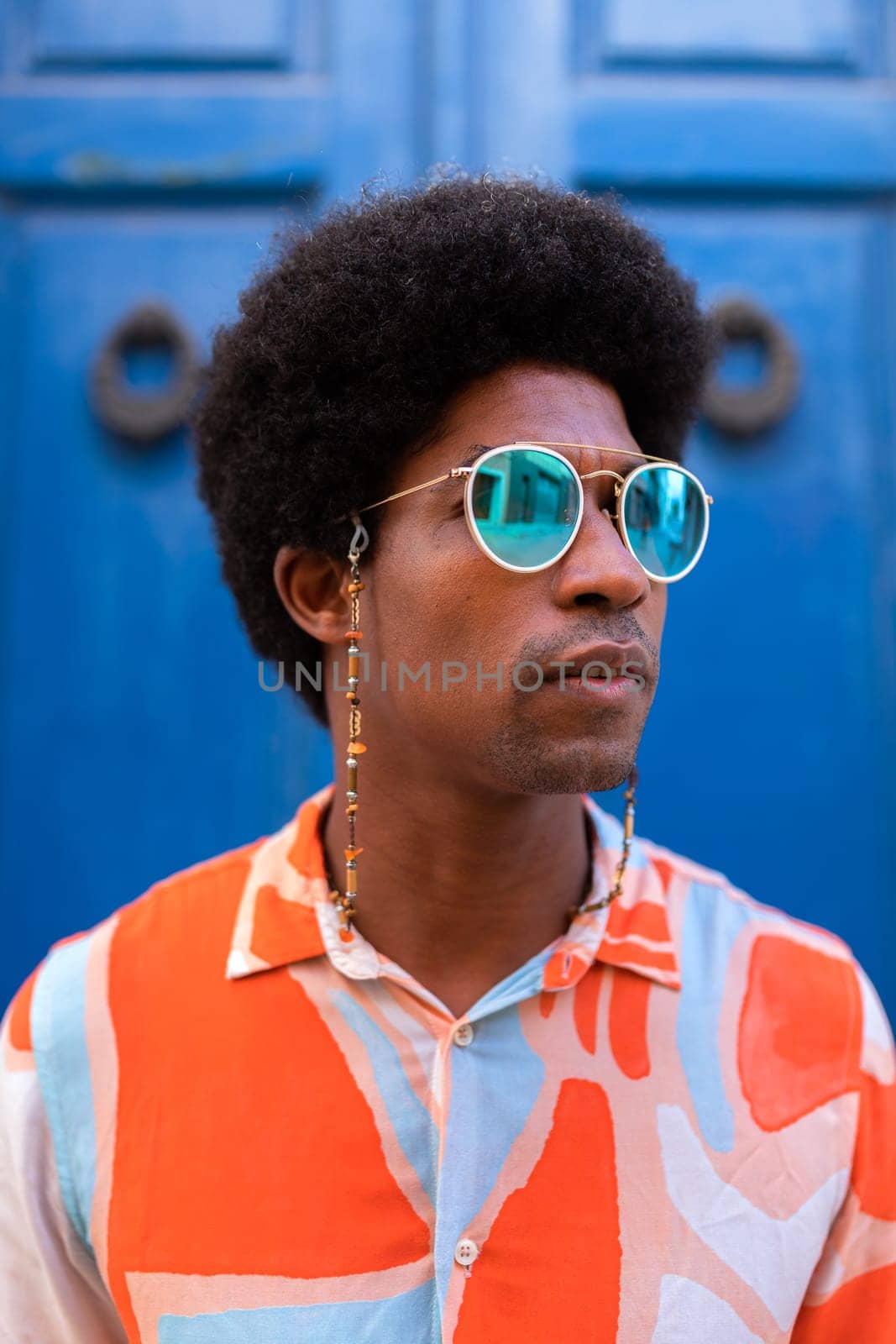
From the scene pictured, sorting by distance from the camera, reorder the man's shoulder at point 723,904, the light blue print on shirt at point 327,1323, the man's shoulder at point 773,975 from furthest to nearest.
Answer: the man's shoulder at point 723,904 → the man's shoulder at point 773,975 → the light blue print on shirt at point 327,1323

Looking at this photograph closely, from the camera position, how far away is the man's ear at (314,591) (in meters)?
1.62

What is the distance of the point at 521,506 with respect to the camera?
1.37 meters

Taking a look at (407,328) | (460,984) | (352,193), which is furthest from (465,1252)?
(352,193)

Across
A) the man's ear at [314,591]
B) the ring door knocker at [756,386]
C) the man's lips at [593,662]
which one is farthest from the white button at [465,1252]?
the ring door knocker at [756,386]

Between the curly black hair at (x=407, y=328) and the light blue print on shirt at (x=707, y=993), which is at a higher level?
the curly black hair at (x=407, y=328)

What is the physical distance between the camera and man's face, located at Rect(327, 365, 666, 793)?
4.47 ft

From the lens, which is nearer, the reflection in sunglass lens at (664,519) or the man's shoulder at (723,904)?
the reflection in sunglass lens at (664,519)

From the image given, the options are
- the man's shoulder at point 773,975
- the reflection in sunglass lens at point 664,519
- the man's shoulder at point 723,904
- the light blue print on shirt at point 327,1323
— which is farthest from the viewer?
the man's shoulder at point 723,904

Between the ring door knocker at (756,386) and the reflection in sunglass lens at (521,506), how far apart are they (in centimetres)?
111

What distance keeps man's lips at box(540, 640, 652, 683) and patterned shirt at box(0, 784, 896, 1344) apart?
1.37ft

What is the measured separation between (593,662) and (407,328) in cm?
52

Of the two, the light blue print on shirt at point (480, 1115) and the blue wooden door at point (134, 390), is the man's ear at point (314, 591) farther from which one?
the blue wooden door at point (134, 390)

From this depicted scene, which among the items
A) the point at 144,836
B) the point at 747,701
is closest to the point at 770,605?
the point at 747,701

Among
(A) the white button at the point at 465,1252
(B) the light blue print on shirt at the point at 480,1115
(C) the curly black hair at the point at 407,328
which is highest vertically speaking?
(C) the curly black hair at the point at 407,328
